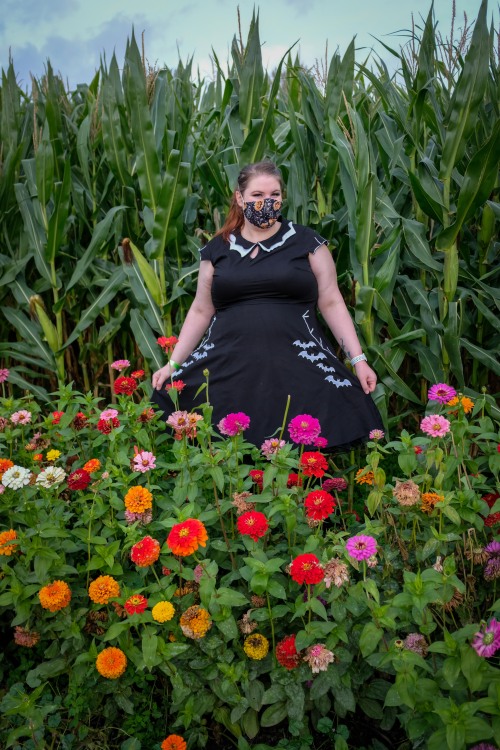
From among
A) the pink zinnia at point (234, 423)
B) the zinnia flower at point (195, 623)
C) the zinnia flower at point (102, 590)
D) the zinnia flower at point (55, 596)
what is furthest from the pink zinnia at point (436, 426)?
the zinnia flower at point (55, 596)

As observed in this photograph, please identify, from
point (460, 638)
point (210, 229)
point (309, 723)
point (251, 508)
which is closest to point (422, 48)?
point (210, 229)

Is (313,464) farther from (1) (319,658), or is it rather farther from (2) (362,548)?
(1) (319,658)

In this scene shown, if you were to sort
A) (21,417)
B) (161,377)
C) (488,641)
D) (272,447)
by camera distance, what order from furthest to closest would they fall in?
(161,377), (21,417), (272,447), (488,641)

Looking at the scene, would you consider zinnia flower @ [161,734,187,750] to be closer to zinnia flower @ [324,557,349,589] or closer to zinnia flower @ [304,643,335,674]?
zinnia flower @ [304,643,335,674]

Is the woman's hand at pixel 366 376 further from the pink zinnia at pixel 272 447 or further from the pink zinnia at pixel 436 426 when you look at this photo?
the pink zinnia at pixel 272 447

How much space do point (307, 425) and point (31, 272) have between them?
105 inches

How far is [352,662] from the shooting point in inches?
61.4

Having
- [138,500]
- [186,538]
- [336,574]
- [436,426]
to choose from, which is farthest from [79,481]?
[436,426]

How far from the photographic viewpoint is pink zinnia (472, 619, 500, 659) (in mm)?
1218

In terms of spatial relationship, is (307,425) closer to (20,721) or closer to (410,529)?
(410,529)

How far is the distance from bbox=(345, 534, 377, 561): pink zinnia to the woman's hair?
1.76 meters

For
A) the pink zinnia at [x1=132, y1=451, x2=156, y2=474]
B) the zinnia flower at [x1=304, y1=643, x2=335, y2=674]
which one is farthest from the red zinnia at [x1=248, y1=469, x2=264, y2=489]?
the zinnia flower at [x1=304, y1=643, x2=335, y2=674]

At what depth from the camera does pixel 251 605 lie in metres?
1.64

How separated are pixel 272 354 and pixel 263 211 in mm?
583
